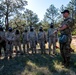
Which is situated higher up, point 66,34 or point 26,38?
point 66,34

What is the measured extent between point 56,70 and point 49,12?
7848 centimetres

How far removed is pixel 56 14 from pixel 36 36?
233 feet

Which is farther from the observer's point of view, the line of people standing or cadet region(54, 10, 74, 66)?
the line of people standing

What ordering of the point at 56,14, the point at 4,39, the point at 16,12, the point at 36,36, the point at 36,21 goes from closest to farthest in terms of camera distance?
the point at 4,39
the point at 36,36
the point at 16,12
the point at 36,21
the point at 56,14

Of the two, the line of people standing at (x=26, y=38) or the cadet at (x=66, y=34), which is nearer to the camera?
the cadet at (x=66, y=34)

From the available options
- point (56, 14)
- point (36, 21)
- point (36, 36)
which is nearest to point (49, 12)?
point (56, 14)

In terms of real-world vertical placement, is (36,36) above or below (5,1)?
below

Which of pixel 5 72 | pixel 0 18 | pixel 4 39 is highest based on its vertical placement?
pixel 0 18

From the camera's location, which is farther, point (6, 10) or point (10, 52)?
point (6, 10)

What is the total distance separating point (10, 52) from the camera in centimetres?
1331

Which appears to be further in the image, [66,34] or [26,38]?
[26,38]

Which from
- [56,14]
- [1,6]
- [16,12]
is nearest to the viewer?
[1,6]

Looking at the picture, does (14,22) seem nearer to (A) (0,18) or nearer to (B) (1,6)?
(A) (0,18)

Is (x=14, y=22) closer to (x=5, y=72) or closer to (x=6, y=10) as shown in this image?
(x=6, y=10)
